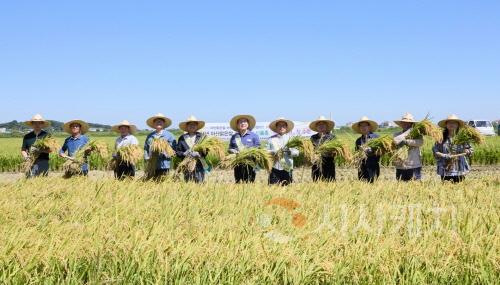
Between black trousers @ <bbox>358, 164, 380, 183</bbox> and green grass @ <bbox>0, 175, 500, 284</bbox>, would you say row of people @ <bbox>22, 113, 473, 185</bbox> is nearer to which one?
black trousers @ <bbox>358, 164, 380, 183</bbox>

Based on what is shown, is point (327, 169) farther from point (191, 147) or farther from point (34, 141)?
point (34, 141)

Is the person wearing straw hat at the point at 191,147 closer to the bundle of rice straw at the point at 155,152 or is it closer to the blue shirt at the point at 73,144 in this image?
the bundle of rice straw at the point at 155,152

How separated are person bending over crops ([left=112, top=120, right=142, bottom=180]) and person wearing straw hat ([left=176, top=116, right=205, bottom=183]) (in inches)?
24.1

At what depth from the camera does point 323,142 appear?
695 centimetres

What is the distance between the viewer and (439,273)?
271 cm

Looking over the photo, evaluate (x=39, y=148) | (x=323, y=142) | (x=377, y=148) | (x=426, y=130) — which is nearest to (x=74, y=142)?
(x=39, y=148)

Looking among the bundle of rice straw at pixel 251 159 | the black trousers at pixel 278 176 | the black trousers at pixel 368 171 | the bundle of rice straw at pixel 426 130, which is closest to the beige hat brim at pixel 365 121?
the black trousers at pixel 368 171

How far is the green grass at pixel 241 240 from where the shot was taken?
8.63 ft

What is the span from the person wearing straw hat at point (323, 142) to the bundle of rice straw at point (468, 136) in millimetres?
1683

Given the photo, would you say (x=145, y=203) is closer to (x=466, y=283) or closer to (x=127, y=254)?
(x=127, y=254)

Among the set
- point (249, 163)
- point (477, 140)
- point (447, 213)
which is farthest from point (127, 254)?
point (477, 140)

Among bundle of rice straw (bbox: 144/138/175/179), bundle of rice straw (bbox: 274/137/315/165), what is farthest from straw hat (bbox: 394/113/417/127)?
bundle of rice straw (bbox: 144/138/175/179)

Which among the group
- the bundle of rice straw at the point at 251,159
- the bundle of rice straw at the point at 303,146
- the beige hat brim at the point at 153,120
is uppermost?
the beige hat brim at the point at 153,120

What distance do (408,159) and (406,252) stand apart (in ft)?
14.1
